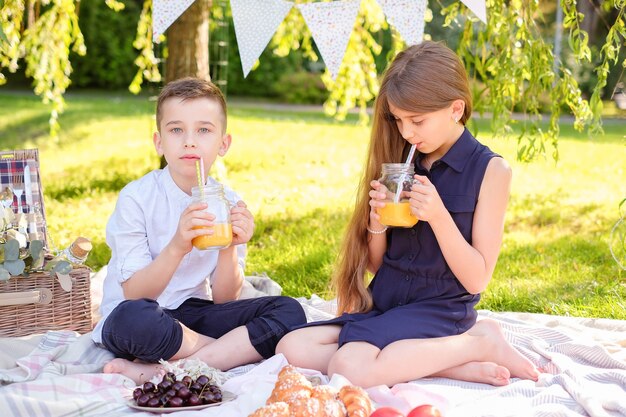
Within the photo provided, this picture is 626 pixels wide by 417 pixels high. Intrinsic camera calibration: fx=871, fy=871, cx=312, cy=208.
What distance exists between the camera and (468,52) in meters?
4.14

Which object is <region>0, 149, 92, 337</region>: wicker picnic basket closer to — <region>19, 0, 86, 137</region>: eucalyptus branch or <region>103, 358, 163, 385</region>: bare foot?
<region>103, 358, 163, 385</region>: bare foot

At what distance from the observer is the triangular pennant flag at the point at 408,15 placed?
314 cm

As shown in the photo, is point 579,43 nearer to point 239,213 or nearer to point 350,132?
point 239,213

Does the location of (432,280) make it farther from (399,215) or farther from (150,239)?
(150,239)

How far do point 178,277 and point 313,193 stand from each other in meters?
3.37

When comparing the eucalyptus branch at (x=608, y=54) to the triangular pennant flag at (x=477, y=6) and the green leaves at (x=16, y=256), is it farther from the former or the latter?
the green leaves at (x=16, y=256)

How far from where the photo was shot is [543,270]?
423cm

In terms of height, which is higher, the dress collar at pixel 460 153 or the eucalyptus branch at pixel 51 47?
the eucalyptus branch at pixel 51 47

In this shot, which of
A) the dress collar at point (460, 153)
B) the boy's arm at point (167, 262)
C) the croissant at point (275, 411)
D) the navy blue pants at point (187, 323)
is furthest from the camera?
the dress collar at point (460, 153)

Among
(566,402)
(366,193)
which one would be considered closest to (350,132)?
(366,193)

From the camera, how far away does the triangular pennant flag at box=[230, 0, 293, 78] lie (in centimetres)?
320

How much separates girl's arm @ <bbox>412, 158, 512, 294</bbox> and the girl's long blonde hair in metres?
0.26

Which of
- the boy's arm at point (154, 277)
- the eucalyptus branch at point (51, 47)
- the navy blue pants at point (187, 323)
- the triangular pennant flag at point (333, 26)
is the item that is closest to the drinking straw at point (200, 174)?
the boy's arm at point (154, 277)

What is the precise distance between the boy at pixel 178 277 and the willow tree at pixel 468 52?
2.35ft
